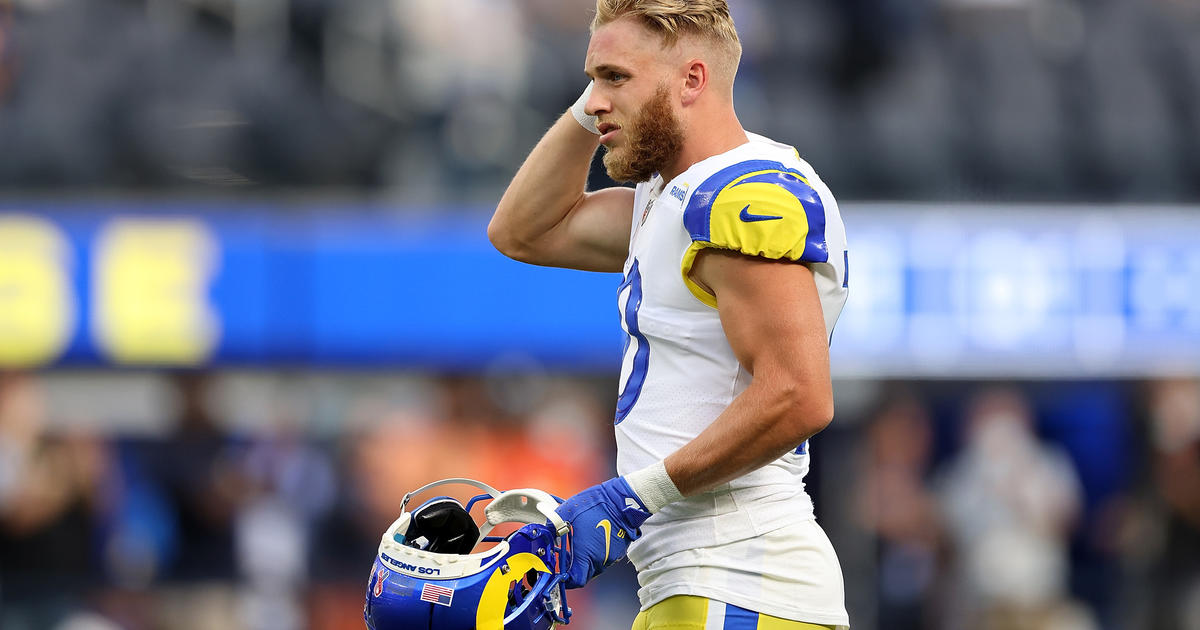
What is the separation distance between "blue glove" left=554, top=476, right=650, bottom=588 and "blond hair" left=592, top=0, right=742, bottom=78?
837 mm

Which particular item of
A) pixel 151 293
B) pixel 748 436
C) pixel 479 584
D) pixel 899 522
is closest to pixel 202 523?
pixel 151 293

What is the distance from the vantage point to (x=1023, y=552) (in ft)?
26.9

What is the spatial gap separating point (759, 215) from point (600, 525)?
598mm

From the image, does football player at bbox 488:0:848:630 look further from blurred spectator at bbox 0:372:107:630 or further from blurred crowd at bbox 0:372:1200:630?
blurred spectator at bbox 0:372:107:630

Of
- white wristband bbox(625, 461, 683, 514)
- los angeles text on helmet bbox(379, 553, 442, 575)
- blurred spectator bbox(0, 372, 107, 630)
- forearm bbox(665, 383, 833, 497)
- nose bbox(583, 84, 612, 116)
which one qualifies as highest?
nose bbox(583, 84, 612, 116)

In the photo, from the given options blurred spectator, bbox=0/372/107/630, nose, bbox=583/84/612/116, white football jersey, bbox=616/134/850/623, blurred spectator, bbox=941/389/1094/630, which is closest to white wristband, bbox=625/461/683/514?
white football jersey, bbox=616/134/850/623

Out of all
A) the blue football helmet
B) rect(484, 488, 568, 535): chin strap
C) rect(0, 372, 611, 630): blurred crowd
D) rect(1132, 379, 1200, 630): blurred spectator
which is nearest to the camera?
the blue football helmet

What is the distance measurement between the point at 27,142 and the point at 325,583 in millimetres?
2870

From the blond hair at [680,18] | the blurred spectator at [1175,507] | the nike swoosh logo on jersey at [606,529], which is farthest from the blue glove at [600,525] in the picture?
the blurred spectator at [1175,507]

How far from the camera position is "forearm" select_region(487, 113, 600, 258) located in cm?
339

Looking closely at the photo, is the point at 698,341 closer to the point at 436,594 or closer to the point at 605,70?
the point at 605,70

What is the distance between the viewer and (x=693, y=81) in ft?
9.68

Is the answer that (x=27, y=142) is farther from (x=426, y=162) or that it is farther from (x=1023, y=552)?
(x=1023, y=552)

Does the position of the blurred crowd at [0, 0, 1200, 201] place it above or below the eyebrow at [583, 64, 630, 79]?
above
